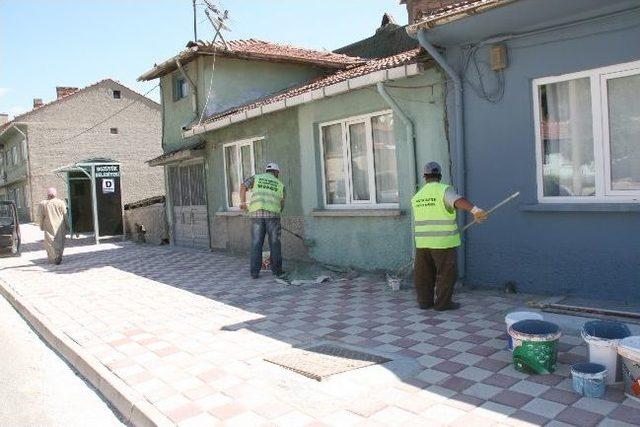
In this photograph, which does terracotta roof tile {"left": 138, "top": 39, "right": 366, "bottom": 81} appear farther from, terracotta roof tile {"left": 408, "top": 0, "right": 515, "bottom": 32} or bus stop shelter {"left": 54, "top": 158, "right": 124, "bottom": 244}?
terracotta roof tile {"left": 408, "top": 0, "right": 515, "bottom": 32}

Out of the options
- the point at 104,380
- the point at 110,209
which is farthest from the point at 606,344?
the point at 110,209

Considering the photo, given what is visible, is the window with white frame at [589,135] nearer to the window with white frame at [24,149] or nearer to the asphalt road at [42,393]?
the asphalt road at [42,393]

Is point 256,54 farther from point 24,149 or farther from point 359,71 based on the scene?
point 24,149

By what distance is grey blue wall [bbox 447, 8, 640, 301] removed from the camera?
5668mm

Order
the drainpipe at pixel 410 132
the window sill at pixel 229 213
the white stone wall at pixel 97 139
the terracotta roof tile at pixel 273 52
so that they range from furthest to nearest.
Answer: the white stone wall at pixel 97 139 < the terracotta roof tile at pixel 273 52 < the window sill at pixel 229 213 < the drainpipe at pixel 410 132

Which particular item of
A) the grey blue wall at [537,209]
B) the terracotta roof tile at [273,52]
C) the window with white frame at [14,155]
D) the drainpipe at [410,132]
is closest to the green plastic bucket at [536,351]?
the grey blue wall at [537,209]

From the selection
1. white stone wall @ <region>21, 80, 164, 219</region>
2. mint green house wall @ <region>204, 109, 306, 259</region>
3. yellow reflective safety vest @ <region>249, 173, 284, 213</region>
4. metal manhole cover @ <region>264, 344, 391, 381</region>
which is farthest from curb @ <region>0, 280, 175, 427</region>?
white stone wall @ <region>21, 80, 164, 219</region>

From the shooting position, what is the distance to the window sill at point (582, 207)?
5562 mm

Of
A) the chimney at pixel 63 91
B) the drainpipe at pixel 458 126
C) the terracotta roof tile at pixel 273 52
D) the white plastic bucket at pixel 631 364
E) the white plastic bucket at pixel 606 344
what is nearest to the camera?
the white plastic bucket at pixel 631 364

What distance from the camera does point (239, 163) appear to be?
39.1 feet

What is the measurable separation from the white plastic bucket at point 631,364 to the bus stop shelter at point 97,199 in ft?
53.8

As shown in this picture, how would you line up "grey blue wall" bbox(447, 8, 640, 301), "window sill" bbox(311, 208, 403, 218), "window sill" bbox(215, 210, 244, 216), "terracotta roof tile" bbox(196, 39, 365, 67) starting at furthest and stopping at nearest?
"terracotta roof tile" bbox(196, 39, 365, 67), "window sill" bbox(215, 210, 244, 216), "window sill" bbox(311, 208, 403, 218), "grey blue wall" bbox(447, 8, 640, 301)

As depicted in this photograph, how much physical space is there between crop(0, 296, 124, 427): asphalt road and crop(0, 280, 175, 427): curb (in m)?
0.07

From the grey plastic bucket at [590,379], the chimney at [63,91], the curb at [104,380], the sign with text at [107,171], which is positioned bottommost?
the curb at [104,380]
